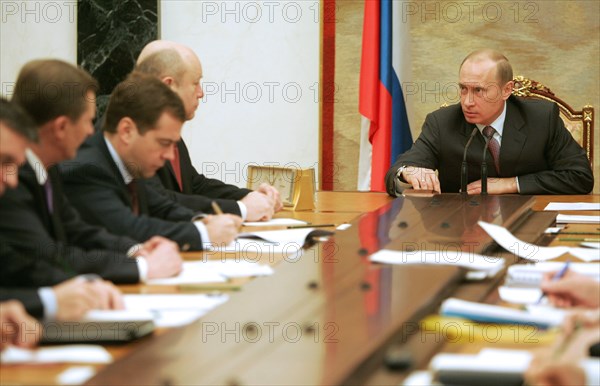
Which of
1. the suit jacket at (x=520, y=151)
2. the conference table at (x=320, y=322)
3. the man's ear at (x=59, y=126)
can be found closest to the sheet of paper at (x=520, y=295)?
the conference table at (x=320, y=322)

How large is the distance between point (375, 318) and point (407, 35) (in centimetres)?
526

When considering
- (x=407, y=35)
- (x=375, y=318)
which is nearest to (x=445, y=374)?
(x=375, y=318)

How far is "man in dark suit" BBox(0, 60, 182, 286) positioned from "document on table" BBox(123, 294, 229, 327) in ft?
0.87

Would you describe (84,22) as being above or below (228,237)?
above

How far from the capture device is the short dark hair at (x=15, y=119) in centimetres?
262

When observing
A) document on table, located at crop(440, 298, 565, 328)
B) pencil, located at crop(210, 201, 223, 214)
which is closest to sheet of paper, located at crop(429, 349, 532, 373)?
document on table, located at crop(440, 298, 565, 328)

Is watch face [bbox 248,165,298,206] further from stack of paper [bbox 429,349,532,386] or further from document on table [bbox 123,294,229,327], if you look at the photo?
stack of paper [bbox 429,349,532,386]

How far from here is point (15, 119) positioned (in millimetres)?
2633

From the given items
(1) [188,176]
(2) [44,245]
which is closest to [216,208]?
(1) [188,176]

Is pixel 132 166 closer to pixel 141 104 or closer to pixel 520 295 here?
pixel 141 104

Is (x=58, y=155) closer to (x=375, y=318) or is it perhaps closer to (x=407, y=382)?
(x=375, y=318)

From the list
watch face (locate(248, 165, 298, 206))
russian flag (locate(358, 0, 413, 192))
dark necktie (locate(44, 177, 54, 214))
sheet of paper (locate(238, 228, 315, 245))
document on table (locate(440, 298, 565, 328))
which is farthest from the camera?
russian flag (locate(358, 0, 413, 192))

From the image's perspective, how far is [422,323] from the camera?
238cm

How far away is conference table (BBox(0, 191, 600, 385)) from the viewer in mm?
1943
